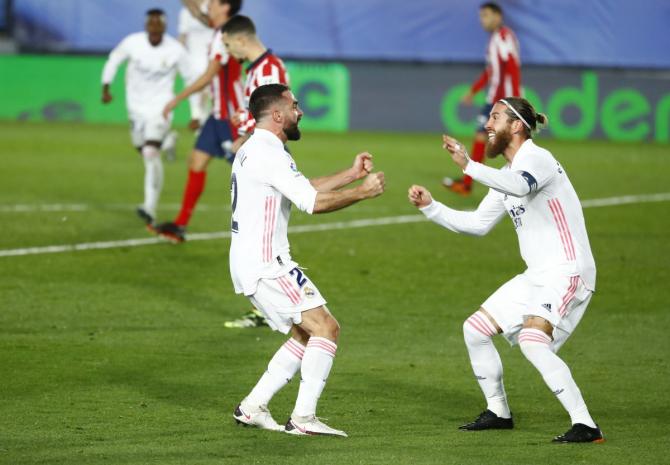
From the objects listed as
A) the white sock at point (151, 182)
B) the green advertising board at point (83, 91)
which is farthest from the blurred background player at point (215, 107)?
the green advertising board at point (83, 91)

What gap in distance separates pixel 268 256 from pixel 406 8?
75.1 feet

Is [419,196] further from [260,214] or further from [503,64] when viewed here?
[503,64]

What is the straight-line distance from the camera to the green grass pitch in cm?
711

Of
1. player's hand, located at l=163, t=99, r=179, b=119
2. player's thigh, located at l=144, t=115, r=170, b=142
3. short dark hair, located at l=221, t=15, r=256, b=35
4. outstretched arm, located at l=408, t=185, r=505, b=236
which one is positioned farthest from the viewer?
player's thigh, located at l=144, t=115, r=170, b=142

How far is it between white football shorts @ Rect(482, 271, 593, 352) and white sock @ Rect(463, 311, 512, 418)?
0.08m

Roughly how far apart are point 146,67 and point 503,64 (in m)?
5.31

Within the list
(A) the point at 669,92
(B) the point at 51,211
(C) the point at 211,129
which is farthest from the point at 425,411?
(A) the point at 669,92

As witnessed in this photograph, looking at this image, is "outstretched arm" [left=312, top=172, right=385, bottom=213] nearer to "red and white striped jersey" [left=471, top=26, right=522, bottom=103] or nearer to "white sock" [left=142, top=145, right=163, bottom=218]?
"white sock" [left=142, top=145, right=163, bottom=218]

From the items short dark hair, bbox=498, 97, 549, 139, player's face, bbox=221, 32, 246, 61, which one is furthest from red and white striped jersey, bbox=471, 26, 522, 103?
short dark hair, bbox=498, 97, 549, 139

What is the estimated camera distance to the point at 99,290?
11852 mm

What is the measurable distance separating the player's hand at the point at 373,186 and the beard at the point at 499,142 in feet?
2.84

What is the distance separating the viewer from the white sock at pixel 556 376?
721 centimetres

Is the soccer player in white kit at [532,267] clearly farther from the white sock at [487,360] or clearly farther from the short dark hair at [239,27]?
the short dark hair at [239,27]

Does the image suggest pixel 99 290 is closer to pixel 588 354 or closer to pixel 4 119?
pixel 588 354
